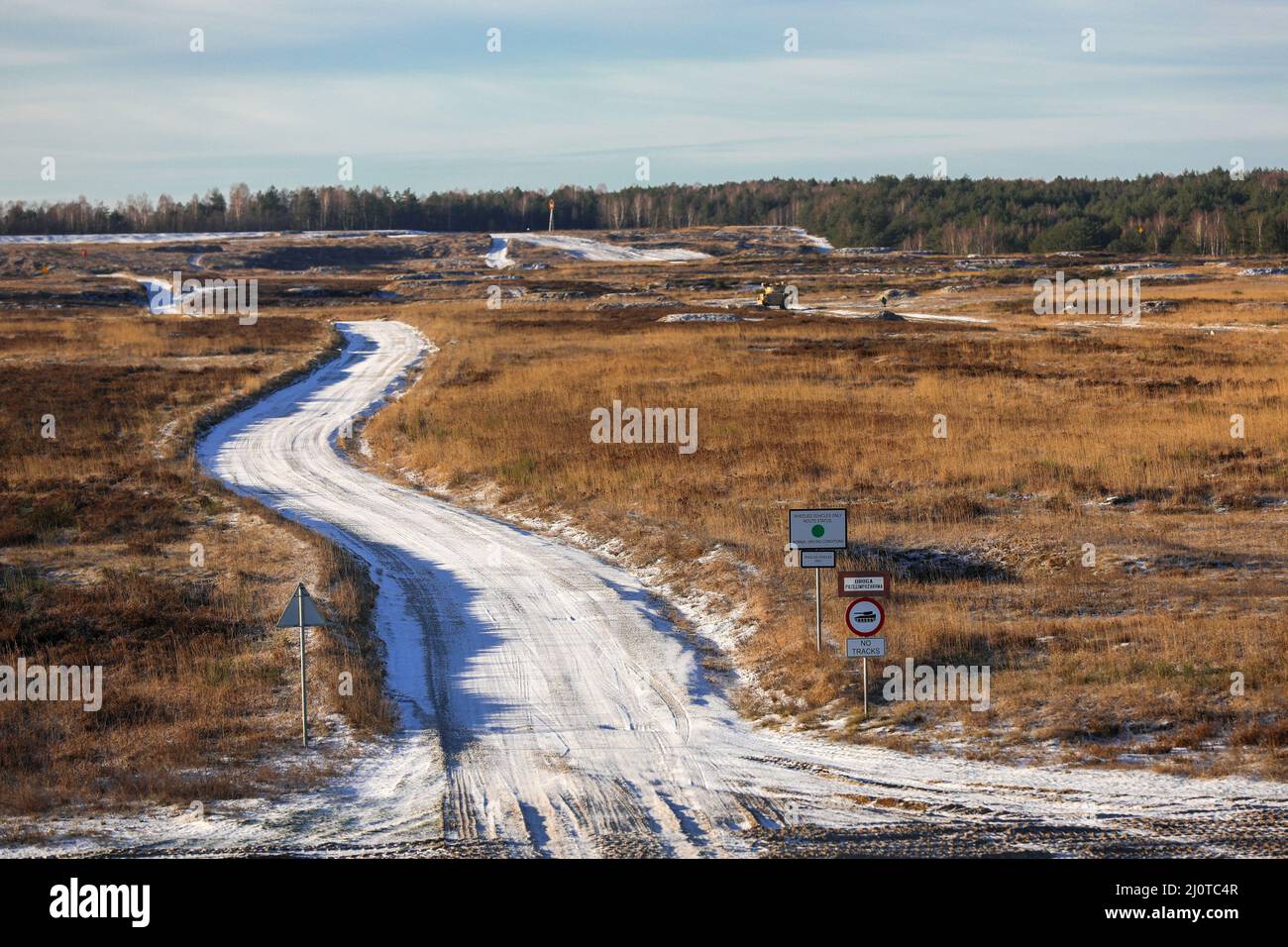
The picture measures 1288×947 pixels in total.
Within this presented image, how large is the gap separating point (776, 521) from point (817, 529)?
27.2 ft

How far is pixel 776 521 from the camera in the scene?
940 inches

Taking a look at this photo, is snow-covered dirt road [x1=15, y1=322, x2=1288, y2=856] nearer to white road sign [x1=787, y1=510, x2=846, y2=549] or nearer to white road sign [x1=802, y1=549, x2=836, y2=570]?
white road sign [x1=802, y1=549, x2=836, y2=570]

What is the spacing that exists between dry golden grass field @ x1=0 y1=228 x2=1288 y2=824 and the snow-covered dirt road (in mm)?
699

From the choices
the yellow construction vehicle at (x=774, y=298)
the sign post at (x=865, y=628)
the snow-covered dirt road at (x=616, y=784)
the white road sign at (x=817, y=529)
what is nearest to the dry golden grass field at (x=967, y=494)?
the sign post at (x=865, y=628)

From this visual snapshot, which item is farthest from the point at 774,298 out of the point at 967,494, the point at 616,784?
the point at 616,784

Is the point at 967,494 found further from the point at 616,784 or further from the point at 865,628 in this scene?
the point at 616,784

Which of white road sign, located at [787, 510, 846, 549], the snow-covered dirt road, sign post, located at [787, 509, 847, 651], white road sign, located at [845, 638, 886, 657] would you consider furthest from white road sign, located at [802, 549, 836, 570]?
the snow-covered dirt road

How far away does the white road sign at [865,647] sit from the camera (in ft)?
46.2

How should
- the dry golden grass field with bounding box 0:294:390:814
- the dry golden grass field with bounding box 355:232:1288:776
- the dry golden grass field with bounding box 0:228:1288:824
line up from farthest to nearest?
the dry golden grass field with bounding box 355:232:1288:776 < the dry golden grass field with bounding box 0:228:1288:824 < the dry golden grass field with bounding box 0:294:390:814

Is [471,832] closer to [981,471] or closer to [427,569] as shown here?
[427,569]

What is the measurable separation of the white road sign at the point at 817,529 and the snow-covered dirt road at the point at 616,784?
224 centimetres

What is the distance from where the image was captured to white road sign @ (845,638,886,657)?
1409 cm

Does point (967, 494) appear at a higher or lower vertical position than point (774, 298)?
lower

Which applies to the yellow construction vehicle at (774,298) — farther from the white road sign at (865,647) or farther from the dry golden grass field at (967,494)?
the white road sign at (865,647)
